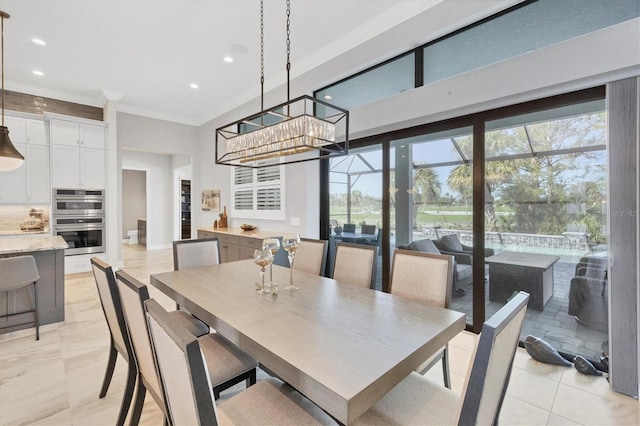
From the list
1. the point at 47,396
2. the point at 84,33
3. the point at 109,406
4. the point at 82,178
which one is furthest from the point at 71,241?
the point at 109,406

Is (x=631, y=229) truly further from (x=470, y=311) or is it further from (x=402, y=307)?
(x=402, y=307)

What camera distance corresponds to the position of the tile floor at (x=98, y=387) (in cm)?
183

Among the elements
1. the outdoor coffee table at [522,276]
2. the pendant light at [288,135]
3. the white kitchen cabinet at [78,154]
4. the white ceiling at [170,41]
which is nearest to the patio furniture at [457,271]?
the outdoor coffee table at [522,276]

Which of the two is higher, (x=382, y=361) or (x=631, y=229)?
(x=631, y=229)

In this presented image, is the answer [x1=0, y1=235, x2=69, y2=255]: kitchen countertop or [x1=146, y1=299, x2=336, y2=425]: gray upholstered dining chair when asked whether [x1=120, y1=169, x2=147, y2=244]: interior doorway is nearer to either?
[x1=0, y1=235, x2=69, y2=255]: kitchen countertop

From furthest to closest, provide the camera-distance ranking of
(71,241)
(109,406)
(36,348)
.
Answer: (71,241)
(36,348)
(109,406)

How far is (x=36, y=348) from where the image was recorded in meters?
2.74

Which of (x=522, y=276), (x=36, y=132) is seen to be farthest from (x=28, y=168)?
(x=522, y=276)

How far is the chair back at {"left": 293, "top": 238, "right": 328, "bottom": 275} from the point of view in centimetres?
269

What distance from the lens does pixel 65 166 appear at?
5199mm

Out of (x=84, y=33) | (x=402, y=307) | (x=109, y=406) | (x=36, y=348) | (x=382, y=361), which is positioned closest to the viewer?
(x=382, y=361)

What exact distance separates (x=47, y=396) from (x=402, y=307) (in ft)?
8.20

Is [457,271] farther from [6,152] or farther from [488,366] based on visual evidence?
[6,152]

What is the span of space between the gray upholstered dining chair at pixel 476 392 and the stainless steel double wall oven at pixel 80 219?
6.16m
